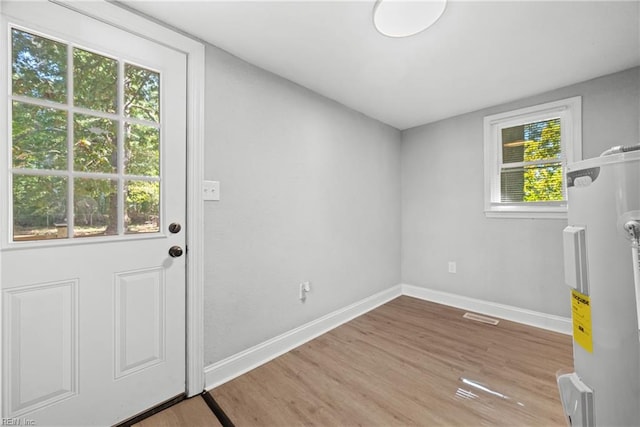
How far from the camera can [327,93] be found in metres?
2.50

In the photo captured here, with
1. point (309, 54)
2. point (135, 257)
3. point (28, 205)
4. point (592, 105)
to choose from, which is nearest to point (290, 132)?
point (309, 54)

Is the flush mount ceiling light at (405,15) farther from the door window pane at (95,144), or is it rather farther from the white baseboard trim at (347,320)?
the white baseboard trim at (347,320)

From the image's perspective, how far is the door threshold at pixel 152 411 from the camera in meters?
1.43

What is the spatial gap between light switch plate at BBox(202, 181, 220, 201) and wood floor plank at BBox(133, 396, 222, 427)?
Result: 125 cm

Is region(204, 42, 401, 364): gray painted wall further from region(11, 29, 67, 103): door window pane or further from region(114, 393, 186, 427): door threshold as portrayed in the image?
region(11, 29, 67, 103): door window pane

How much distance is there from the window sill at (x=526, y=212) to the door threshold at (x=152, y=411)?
10.4 ft

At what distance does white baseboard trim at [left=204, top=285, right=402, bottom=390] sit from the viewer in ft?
5.82

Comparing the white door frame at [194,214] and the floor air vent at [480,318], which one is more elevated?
the white door frame at [194,214]

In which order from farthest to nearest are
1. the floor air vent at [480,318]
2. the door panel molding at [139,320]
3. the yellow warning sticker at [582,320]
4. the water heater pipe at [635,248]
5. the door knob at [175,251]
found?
the floor air vent at [480,318]
the door knob at [175,251]
the door panel molding at [139,320]
the yellow warning sticker at [582,320]
the water heater pipe at [635,248]

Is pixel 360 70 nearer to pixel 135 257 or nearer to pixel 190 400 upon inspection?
pixel 135 257

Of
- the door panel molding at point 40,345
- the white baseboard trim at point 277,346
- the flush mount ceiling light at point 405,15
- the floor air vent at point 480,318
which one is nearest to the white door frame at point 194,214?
the white baseboard trim at point 277,346

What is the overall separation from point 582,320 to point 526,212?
6.60ft

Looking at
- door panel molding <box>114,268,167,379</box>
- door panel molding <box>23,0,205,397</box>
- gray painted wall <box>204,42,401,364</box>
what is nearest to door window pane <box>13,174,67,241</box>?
door panel molding <box>114,268,167,379</box>

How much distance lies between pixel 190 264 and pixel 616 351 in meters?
1.96
